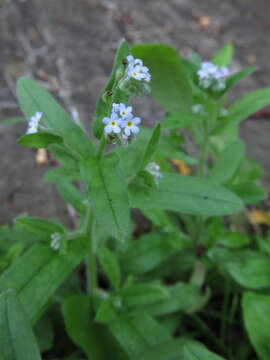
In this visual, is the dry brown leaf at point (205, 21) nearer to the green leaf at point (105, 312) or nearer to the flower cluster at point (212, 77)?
the flower cluster at point (212, 77)

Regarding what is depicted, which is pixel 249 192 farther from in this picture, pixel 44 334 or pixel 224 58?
pixel 44 334

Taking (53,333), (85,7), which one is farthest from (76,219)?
(85,7)

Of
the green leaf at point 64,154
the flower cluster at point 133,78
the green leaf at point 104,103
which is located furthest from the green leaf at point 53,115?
the flower cluster at point 133,78

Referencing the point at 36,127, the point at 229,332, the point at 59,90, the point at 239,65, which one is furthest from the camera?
the point at 239,65

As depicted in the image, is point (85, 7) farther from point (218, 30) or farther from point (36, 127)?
point (36, 127)

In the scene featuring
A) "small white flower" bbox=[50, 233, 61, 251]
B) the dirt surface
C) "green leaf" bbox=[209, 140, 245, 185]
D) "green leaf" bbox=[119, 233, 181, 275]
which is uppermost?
the dirt surface

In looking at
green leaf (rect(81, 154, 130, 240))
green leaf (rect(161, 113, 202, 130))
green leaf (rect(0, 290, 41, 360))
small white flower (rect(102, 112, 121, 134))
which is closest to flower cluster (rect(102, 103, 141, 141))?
small white flower (rect(102, 112, 121, 134))

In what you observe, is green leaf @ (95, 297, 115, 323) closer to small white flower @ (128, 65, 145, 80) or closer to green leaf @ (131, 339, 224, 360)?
green leaf @ (131, 339, 224, 360)
